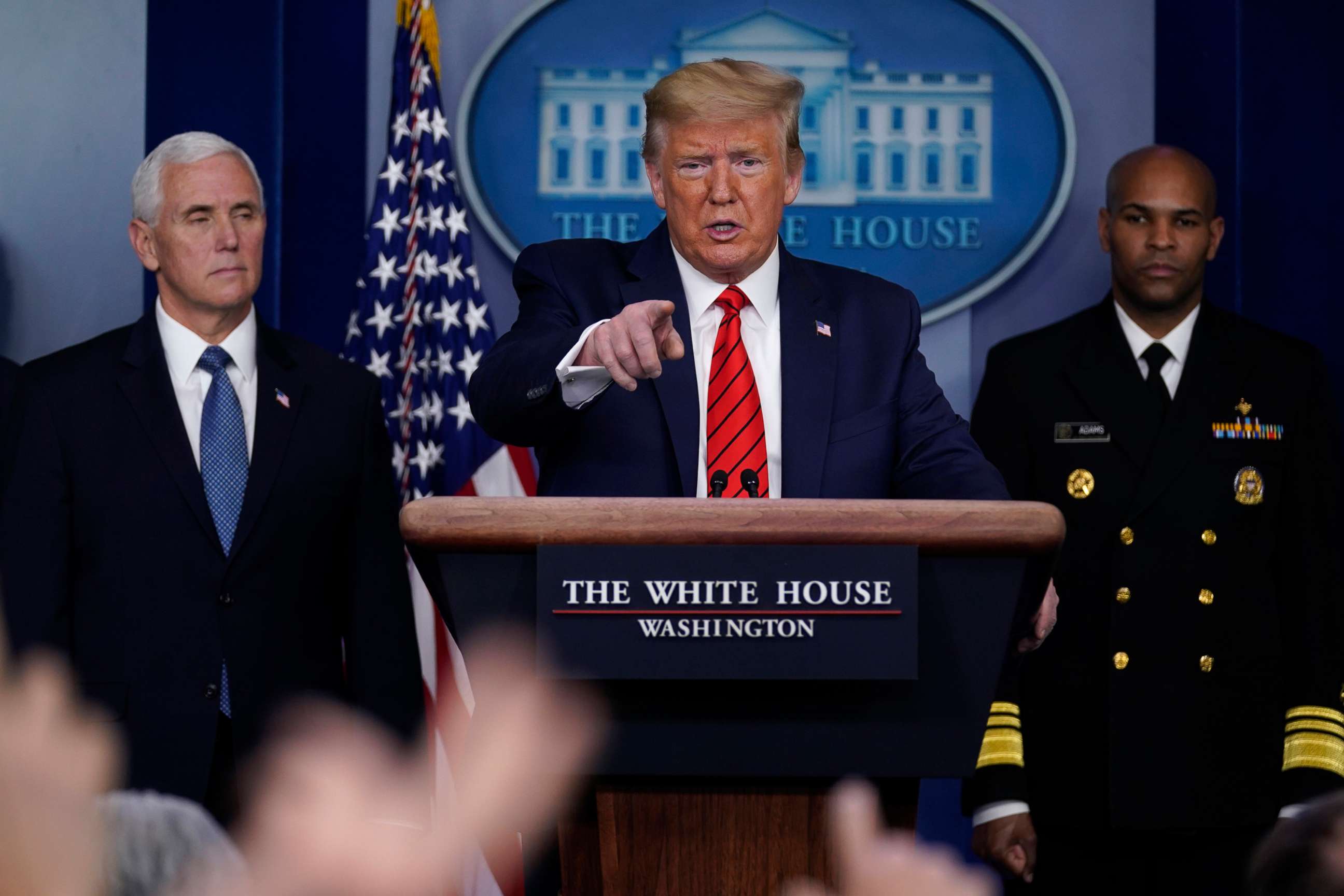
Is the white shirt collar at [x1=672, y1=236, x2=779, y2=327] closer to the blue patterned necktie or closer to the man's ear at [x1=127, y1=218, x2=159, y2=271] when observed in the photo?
the blue patterned necktie

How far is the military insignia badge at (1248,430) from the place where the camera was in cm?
301

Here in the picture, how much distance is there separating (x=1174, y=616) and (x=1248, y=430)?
39 cm

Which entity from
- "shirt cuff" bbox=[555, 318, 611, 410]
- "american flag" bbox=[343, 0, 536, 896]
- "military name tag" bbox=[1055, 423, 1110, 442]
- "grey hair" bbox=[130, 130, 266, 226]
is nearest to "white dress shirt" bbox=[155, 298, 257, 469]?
"grey hair" bbox=[130, 130, 266, 226]

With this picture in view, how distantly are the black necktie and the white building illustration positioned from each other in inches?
31.8

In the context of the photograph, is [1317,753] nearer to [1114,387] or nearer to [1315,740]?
[1315,740]

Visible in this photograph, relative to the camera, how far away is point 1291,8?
11.9ft

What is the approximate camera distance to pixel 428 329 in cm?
362

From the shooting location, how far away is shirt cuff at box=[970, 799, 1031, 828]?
2.73 meters

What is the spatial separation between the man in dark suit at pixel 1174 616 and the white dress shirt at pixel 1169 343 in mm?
31

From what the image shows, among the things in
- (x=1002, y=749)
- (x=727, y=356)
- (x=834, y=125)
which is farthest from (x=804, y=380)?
(x=834, y=125)

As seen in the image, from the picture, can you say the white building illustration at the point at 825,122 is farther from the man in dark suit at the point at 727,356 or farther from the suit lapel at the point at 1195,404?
the man in dark suit at the point at 727,356

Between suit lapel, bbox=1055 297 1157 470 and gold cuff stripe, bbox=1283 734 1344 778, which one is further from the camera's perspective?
suit lapel, bbox=1055 297 1157 470

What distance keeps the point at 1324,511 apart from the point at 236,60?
2560 millimetres

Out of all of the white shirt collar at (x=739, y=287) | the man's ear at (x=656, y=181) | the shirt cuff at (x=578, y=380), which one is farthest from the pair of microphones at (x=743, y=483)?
the man's ear at (x=656, y=181)
